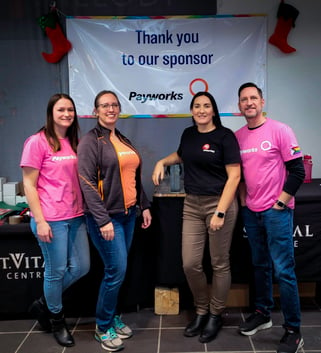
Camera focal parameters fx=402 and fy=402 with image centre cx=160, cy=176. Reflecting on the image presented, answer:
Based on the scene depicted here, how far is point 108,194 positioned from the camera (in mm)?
2105

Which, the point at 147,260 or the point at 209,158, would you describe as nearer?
the point at 209,158

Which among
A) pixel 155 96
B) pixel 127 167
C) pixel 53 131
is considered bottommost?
pixel 127 167

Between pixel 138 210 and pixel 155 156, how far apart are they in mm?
778

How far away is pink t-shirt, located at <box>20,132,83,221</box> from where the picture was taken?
2080 mm

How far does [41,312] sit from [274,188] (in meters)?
1.51

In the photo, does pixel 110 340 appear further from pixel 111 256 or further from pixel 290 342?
pixel 290 342

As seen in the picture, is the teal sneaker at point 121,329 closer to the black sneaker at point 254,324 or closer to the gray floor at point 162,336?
the gray floor at point 162,336

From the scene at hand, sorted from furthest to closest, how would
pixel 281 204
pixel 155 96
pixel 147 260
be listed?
pixel 155 96 → pixel 147 260 → pixel 281 204

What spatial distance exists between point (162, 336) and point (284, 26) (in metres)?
2.42

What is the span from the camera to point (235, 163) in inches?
83.0

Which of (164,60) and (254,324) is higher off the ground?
(164,60)

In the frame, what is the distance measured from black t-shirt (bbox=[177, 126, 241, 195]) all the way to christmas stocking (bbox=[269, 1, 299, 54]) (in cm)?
135

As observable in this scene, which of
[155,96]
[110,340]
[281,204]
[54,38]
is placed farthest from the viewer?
[155,96]

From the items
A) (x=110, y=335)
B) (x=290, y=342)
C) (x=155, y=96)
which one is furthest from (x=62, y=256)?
(x=155, y=96)
